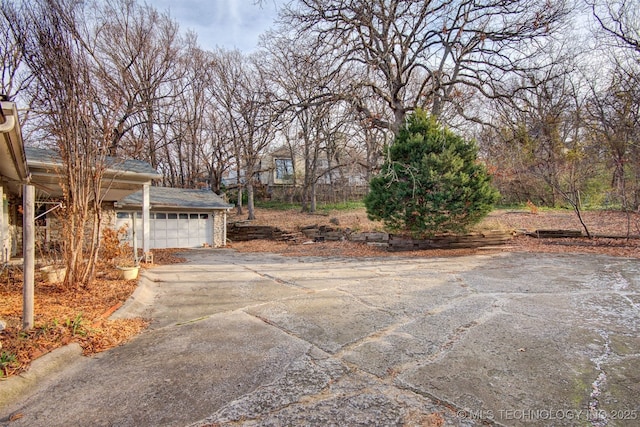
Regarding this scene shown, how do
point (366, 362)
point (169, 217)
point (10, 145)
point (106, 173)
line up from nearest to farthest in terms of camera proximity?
point (366, 362) → point (10, 145) → point (106, 173) → point (169, 217)

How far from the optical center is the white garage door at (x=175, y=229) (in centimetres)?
1391

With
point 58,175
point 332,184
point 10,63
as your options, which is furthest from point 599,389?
point 332,184

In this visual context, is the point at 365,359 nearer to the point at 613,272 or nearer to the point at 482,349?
the point at 482,349

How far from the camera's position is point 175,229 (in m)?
14.9

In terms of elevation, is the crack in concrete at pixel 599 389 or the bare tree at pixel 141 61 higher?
the bare tree at pixel 141 61

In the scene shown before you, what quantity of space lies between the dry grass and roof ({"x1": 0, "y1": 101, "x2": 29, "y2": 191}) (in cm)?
197

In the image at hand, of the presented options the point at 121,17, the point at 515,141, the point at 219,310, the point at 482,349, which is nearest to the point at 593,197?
the point at 515,141

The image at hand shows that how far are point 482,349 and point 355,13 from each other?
10434 mm

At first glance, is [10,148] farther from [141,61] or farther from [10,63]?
[141,61]

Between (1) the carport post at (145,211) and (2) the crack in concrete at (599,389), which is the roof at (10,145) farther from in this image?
(2) the crack in concrete at (599,389)

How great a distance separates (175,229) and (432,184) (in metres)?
11.4

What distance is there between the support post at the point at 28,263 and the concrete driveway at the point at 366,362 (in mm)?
966

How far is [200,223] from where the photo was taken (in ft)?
51.5

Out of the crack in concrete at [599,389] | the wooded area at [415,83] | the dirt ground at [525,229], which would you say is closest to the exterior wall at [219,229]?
the dirt ground at [525,229]
